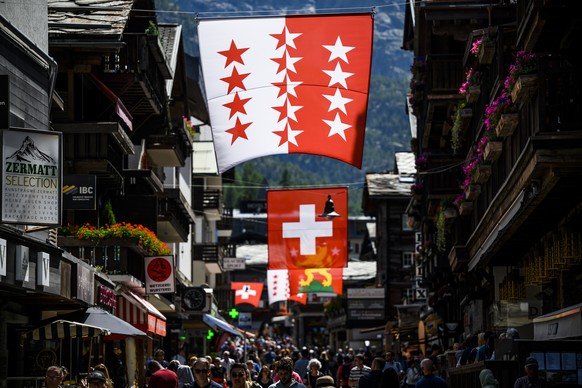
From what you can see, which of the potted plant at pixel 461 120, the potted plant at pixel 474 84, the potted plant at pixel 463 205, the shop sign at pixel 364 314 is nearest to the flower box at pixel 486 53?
the potted plant at pixel 474 84

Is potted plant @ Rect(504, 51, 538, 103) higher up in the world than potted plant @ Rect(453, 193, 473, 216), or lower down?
higher up

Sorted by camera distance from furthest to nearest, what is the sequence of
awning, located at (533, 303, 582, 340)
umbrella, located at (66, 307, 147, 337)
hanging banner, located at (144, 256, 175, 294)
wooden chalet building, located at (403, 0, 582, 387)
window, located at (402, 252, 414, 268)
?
window, located at (402, 252, 414, 268) → hanging banner, located at (144, 256, 175, 294) → umbrella, located at (66, 307, 147, 337) → wooden chalet building, located at (403, 0, 582, 387) → awning, located at (533, 303, 582, 340)

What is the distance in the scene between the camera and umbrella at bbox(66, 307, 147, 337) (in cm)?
2342

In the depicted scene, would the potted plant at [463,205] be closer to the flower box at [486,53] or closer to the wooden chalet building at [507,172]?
the wooden chalet building at [507,172]

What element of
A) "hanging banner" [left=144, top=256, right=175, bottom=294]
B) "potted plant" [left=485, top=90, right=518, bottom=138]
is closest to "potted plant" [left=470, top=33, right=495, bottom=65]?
"potted plant" [left=485, top=90, right=518, bottom=138]

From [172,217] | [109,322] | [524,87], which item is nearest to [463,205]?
[109,322]

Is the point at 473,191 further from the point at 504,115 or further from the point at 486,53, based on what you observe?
the point at 504,115

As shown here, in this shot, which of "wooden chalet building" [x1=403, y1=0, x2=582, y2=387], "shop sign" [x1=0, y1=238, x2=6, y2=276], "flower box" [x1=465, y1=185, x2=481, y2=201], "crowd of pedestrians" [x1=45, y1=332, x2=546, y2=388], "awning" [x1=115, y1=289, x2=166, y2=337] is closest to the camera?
"crowd of pedestrians" [x1=45, y1=332, x2=546, y2=388]

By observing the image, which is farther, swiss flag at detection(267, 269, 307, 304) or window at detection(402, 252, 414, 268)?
window at detection(402, 252, 414, 268)

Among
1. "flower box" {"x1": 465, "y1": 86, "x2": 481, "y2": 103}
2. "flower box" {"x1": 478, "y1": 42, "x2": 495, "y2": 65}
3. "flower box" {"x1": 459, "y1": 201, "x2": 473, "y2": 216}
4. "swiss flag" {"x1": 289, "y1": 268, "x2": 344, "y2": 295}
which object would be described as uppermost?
"flower box" {"x1": 478, "y1": 42, "x2": 495, "y2": 65}

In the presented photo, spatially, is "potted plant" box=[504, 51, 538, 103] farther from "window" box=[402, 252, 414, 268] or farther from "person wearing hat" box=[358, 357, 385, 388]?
"window" box=[402, 252, 414, 268]

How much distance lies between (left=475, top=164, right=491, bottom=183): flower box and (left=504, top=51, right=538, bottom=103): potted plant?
752 cm

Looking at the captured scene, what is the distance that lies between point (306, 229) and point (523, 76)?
14835mm

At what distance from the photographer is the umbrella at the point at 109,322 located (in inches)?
922
